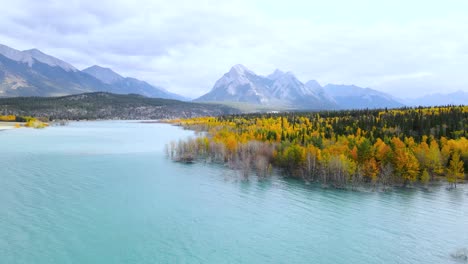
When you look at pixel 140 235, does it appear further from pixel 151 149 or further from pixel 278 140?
pixel 151 149

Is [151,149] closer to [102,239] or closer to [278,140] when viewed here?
[278,140]

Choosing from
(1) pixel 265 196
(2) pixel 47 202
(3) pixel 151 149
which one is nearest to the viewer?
(2) pixel 47 202

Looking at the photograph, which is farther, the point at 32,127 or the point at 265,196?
the point at 32,127

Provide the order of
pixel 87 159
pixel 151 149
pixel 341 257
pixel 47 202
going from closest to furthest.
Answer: pixel 341 257
pixel 47 202
pixel 87 159
pixel 151 149

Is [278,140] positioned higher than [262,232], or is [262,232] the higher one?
[278,140]

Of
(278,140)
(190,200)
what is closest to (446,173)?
(278,140)

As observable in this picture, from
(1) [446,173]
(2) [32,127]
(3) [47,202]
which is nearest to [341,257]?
(3) [47,202]
